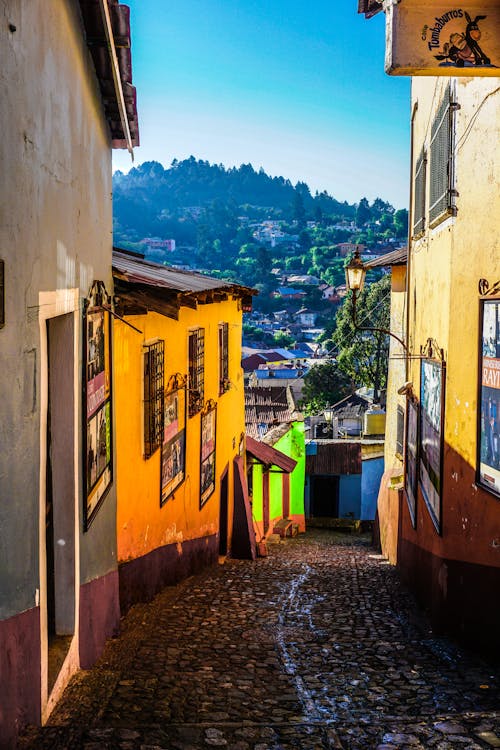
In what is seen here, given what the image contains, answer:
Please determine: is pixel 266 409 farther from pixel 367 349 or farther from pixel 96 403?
pixel 96 403

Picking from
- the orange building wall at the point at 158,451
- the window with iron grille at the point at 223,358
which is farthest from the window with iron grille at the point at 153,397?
the window with iron grille at the point at 223,358

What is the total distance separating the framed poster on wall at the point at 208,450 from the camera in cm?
1265

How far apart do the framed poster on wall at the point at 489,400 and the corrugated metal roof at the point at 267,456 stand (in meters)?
12.1

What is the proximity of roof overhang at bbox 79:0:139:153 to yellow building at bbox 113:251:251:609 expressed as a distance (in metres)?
1.35

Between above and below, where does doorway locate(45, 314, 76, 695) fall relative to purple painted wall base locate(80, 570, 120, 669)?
above

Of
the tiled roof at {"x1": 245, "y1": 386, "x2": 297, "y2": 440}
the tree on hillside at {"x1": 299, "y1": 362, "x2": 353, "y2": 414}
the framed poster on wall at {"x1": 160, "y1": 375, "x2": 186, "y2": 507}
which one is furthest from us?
the tree on hillside at {"x1": 299, "y1": 362, "x2": 353, "y2": 414}

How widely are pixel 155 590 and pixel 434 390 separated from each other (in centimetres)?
399

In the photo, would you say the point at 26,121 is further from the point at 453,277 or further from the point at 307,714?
the point at 453,277

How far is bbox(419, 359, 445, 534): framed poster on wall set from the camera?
8133mm

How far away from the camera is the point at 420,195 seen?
10859mm

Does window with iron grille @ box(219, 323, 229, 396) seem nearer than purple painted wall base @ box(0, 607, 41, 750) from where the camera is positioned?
No

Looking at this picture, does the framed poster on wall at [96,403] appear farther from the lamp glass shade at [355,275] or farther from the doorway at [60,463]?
the lamp glass shade at [355,275]

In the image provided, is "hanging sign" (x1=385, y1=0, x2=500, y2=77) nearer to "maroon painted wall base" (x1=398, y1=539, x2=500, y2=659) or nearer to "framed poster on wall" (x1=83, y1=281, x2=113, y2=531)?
"framed poster on wall" (x1=83, y1=281, x2=113, y2=531)

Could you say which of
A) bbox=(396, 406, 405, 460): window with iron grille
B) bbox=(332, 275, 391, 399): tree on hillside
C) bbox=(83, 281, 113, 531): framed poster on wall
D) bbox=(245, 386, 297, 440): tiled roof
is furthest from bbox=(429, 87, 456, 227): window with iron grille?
bbox=(332, 275, 391, 399): tree on hillside
